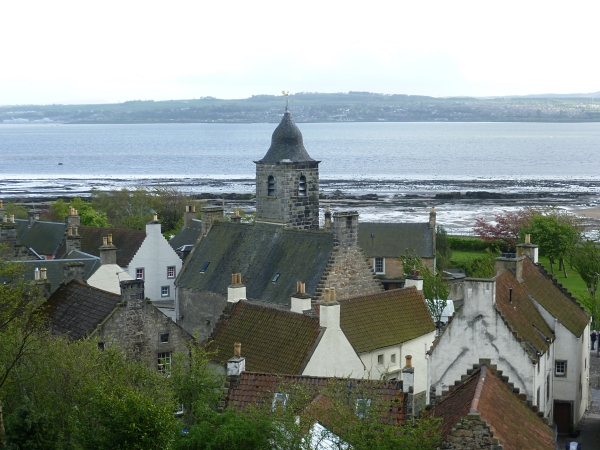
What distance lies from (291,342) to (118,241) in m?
33.3

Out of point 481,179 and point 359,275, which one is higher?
point 359,275

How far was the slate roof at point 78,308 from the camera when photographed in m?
33.6

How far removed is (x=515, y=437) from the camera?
72.2ft

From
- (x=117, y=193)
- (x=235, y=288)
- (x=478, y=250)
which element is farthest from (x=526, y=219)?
(x=235, y=288)

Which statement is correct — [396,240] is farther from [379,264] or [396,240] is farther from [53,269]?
[53,269]

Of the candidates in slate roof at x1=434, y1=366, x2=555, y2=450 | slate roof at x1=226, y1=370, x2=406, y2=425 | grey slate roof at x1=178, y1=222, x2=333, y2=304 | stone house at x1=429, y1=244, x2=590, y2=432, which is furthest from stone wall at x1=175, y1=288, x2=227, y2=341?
slate roof at x1=434, y1=366, x2=555, y2=450

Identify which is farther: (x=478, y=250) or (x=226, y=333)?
(x=478, y=250)

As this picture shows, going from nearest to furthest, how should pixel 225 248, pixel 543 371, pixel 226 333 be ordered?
pixel 543 371, pixel 226 333, pixel 225 248

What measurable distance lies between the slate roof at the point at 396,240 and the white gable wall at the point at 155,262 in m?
17.0

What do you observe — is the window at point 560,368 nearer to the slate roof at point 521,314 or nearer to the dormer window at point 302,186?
the slate roof at point 521,314

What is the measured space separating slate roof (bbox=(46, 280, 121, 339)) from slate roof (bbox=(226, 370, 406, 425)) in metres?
7.85

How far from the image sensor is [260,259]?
45.9 m

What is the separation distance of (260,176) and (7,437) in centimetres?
3158

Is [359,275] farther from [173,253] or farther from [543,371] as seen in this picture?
[173,253]
